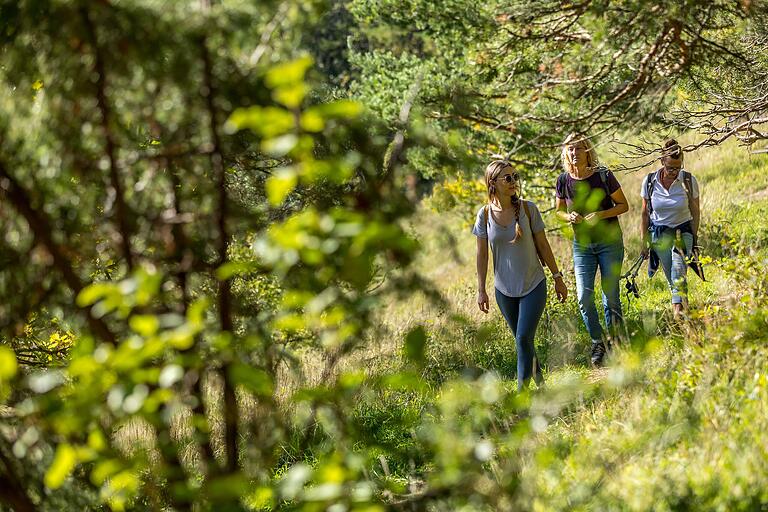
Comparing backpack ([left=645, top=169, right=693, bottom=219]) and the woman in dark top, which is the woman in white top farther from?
the woman in dark top

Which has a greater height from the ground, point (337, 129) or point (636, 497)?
point (337, 129)

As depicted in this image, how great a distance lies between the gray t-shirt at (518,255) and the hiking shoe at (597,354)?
1.21 m

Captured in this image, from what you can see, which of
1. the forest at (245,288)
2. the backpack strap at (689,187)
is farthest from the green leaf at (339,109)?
the backpack strap at (689,187)

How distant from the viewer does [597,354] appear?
6852mm

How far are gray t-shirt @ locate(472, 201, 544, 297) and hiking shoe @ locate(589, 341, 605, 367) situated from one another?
121cm

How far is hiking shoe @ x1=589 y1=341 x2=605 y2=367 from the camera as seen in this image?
684cm

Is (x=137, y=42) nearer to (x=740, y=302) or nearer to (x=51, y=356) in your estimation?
(x=740, y=302)

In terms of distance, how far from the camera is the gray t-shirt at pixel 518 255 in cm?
600

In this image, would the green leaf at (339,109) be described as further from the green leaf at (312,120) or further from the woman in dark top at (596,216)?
the woman in dark top at (596,216)

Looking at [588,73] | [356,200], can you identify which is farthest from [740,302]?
[356,200]

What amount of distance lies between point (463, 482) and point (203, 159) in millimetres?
1445

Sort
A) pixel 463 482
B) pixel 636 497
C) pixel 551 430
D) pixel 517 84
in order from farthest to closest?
pixel 517 84
pixel 551 430
pixel 636 497
pixel 463 482

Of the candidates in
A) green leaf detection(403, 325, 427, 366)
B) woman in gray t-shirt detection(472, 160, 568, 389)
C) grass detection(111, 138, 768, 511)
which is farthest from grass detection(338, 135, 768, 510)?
woman in gray t-shirt detection(472, 160, 568, 389)

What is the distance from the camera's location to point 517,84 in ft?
23.2
